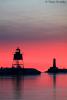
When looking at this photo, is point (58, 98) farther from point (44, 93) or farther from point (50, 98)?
point (44, 93)

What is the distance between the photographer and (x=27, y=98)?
10250cm

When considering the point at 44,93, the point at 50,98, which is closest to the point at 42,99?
the point at 50,98

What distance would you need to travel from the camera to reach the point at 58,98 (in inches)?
3969

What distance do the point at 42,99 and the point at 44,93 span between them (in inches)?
591

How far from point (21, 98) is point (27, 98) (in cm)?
146

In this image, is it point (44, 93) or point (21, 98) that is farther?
point (44, 93)

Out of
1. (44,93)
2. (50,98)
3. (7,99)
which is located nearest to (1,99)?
(7,99)

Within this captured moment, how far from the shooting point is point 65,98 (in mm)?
100500

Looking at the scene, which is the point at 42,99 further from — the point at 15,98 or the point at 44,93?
the point at 44,93

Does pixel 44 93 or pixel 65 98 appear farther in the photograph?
pixel 44 93

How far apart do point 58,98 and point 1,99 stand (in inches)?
401

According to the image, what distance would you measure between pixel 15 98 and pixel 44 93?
12938 millimetres

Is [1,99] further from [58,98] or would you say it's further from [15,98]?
[58,98]

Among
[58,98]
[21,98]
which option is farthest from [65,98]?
[21,98]
